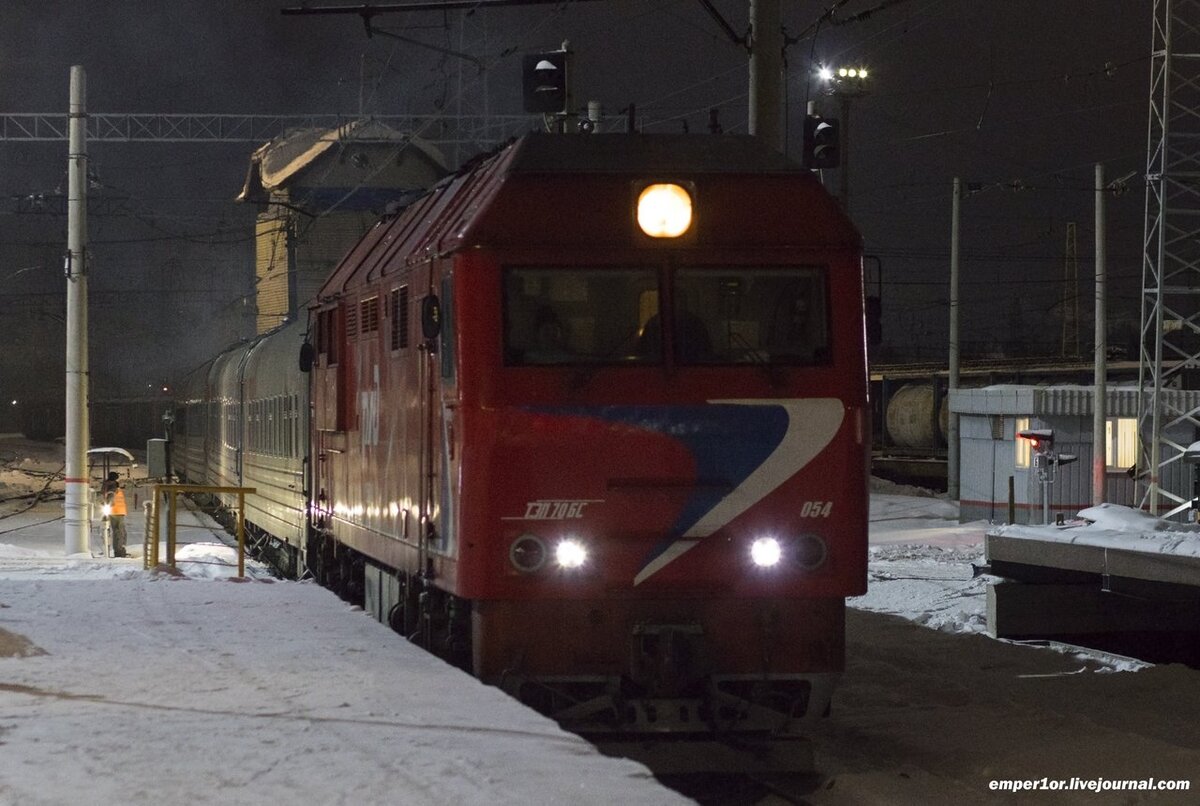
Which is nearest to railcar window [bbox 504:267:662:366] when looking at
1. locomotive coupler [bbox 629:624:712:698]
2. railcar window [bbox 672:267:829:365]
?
railcar window [bbox 672:267:829:365]

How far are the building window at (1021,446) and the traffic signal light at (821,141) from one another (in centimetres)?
1837

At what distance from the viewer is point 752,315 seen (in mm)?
8789

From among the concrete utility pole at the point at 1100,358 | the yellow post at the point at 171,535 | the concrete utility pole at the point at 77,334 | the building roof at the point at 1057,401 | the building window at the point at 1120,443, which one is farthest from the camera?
the building window at the point at 1120,443

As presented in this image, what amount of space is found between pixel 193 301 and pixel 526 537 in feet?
245

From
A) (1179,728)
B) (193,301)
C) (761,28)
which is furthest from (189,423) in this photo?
(193,301)

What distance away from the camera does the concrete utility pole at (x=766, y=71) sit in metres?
14.4

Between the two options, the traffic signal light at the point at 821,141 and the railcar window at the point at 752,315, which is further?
the traffic signal light at the point at 821,141

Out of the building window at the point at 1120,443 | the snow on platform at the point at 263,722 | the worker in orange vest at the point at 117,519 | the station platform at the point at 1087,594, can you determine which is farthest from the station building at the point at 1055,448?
the snow on platform at the point at 263,722

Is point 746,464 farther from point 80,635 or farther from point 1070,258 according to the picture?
point 1070,258

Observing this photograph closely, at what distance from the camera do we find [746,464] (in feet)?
28.0

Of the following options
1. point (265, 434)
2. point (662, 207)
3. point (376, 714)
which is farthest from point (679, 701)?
point (265, 434)

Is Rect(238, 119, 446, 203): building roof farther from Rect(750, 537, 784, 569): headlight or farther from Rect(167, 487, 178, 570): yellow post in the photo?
Rect(750, 537, 784, 569): headlight

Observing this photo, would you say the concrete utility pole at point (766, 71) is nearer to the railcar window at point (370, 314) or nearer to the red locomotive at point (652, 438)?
the railcar window at point (370, 314)

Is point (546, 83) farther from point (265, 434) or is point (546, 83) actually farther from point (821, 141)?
point (265, 434)
